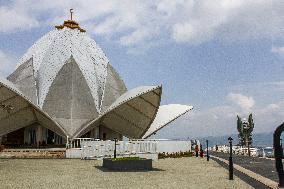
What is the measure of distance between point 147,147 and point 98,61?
2190 cm

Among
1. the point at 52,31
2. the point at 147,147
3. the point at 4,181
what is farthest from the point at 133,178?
the point at 52,31

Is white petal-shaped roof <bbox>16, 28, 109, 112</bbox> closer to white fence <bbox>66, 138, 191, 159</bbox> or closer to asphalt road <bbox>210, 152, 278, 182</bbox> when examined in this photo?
white fence <bbox>66, 138, 191, 159</bbox>

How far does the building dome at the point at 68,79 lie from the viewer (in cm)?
4178

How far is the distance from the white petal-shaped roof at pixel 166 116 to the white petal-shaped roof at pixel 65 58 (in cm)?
839

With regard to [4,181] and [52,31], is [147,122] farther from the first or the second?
[4,181]

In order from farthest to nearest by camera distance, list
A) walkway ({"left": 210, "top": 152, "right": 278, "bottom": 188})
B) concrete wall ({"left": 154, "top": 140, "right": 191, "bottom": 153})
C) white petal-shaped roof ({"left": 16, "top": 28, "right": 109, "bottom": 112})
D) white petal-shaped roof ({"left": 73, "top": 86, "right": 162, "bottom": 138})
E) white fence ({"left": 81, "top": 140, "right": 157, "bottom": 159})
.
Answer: white petal-shaped roof ({"left": 16, "top": 28, "right": 109, "bottom": 112}) → white petal-shaped roof ({"left": 73, "top": 86, "right": 162, "bottom": 138}) → concrete wall ({"left": 154, "top": 140, "right": 191, "bottom": 153}) → white fence ({"left": 81, "top": 140, "right": 157, "bottom": 159}) → walkway ({"left": 210, "top": 152, "right": 278, "bottom": 188})

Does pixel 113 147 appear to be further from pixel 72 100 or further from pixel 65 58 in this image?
pixel 65 58

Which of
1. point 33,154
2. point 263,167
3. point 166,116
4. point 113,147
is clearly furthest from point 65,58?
point 263,167

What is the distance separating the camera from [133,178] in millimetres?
15477

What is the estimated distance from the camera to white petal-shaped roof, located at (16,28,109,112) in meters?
44.0

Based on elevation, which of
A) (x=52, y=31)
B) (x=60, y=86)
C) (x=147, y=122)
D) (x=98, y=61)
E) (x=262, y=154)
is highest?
(x=52, y=31)

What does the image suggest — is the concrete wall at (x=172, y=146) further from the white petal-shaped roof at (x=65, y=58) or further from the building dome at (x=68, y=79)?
the white petal-shaped roof at (x=65, y=58)

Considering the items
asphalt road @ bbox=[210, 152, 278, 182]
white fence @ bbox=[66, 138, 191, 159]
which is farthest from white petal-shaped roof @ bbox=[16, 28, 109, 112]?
asphalt road @ bbox=[210, 152, 278, 182]

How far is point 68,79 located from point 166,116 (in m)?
13.9
